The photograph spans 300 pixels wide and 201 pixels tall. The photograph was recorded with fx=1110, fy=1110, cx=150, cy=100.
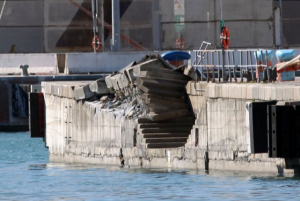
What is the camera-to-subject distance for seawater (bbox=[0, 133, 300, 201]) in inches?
728

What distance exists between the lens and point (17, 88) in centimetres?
4481

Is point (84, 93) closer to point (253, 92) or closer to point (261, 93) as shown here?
point (253, 92)

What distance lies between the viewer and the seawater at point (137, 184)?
60.6ft

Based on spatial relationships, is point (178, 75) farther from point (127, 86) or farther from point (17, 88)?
point (17, 88)

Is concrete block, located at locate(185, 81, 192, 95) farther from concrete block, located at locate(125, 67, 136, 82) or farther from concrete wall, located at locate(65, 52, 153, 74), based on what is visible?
concrete wall, located at locate(65, 52, 153, 74)

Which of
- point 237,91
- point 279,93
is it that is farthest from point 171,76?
Result: point 279,93

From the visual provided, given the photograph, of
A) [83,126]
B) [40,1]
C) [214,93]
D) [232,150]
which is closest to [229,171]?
[232,150]

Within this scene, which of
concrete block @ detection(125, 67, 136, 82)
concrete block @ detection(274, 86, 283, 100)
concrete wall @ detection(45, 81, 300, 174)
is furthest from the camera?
concrete block @ detection(125, 67, 136, 82)

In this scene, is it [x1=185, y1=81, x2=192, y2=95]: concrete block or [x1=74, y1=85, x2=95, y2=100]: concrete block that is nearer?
[x1=185, y1=81, x2=192, y2=95]: concrete block

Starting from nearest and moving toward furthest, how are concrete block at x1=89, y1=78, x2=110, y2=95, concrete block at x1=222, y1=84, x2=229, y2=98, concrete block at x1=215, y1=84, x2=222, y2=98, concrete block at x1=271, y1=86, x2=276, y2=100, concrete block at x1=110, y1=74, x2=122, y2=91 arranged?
concrete block at x1=271, y1=86, x2=276, y2=100, concrete block at x1=222, y1=84, x2=229, y2=98, concrete block at x1=215, y1=84, x2=222, y2=98, concrete block at x1=110, y1=74, x2=122, y2=91, concrete block at x1=89, y1=78, x2=110, y2=95

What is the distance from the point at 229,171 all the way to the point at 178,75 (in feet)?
12.3

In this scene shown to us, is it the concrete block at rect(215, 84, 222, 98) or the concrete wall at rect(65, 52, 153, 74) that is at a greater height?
the concrete wall at rect(65, 52, 153, 74)

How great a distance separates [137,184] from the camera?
2080cm

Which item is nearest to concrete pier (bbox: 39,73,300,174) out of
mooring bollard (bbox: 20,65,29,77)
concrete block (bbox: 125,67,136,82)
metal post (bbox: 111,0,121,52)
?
concrete block (bbox: 125,67,136,82)
